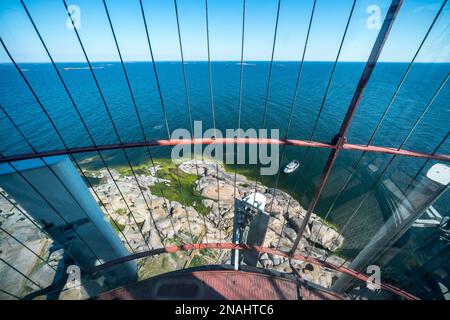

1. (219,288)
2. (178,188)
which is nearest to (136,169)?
(178,188)

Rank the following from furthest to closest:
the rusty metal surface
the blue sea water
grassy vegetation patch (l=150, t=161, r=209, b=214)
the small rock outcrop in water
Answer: the blue sea water
grassy vegetation patch (l=150, t=161, r=209, b=214)
the small rock outcrop in water
the rusty metal surface

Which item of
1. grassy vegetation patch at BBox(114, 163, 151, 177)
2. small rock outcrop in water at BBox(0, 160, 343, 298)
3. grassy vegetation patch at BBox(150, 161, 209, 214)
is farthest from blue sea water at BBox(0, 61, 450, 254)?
grassy vegetation patch at BBox(150, 161, 209, 214)

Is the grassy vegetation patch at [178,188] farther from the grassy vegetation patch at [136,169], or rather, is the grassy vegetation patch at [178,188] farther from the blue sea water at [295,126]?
the blue sea water at [295,126]

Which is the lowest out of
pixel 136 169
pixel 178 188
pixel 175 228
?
pixel 175 228

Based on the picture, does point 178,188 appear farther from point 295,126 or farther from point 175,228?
point 295,126

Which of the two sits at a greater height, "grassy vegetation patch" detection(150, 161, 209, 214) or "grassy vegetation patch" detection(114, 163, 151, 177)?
"grassy vegetation patch" detection(114, 163, 151, 177)

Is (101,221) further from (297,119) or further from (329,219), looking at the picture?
(297,119)

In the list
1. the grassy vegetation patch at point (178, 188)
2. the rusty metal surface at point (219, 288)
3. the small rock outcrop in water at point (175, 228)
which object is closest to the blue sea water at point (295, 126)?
the small rock outcrop in water at point (175, 228)

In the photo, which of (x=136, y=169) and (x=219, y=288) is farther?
(x=136, y=169)

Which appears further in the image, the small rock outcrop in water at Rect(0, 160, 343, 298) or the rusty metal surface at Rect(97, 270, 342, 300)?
the small rock outcrop in water at Rect(0, 160, 343, 298)

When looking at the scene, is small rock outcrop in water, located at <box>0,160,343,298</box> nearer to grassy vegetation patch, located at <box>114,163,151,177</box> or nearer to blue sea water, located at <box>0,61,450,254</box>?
grassy vegetation patch, located at <box>114,163,151,177</box>
